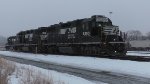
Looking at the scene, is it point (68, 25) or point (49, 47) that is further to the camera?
point (49, 47)

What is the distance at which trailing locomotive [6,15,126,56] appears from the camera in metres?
31.4

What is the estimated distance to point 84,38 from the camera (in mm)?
34469

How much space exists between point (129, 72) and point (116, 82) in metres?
3.97

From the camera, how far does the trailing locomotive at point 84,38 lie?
103ft

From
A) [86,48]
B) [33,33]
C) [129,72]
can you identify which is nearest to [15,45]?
[33,33]

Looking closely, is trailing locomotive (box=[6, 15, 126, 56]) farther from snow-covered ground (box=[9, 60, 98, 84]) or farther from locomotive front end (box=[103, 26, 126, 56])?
snow-covered ground (box=[9, 60, 98, 84])

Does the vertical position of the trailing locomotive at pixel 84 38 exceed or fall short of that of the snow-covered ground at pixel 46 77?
it exceeds it

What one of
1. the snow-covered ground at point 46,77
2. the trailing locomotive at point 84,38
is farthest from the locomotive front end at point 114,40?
the snow-covered ground at point 46,77

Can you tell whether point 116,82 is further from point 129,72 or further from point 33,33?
point 33,33

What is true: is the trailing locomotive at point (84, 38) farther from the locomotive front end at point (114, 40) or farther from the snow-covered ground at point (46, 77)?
the snow-covered ground at point (46, 77)

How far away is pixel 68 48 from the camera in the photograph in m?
38.3

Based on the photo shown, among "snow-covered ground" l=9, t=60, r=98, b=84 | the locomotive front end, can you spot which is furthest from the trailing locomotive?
"snow-covered ground" l=9, t=60, r=98, b=84

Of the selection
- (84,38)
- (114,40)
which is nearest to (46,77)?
(114,40)

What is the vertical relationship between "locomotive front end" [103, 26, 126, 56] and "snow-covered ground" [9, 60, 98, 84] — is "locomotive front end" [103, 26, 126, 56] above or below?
above
